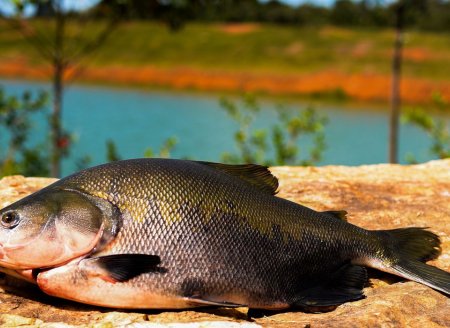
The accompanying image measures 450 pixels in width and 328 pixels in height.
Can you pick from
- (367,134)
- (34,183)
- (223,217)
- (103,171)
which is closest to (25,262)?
(103,171)

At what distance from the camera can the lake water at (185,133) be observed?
15.2 meters

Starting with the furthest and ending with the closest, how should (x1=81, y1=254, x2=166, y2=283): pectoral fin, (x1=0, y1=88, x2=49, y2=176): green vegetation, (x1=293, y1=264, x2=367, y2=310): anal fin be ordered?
(x1=0, y1=88, x2=49, y2=176): green vegetation, (x1=293, y1=264, x2=367, y2=310): anal fin, (x1=81, y1=254, x2=166, y2=283): pectoral fin

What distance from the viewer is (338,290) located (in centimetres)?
299

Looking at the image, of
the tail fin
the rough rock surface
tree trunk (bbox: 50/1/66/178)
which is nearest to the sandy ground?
tree trunk (bbox: 50/1/66/178)

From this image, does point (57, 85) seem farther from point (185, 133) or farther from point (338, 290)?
point (185, 133)

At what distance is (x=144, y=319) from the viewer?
263 centimetres

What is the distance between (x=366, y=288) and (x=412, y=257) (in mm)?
303

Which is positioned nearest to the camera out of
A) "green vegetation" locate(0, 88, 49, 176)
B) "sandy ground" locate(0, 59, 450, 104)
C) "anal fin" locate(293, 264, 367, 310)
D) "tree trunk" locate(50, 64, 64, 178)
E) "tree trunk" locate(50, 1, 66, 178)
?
"anal fin" locate(293, 264, 367, 310)

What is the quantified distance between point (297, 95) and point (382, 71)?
25.0 feet

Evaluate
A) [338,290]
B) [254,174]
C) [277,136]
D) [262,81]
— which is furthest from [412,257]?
[262,81]

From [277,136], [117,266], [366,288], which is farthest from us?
[277,136]

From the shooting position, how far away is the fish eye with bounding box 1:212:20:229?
260cm

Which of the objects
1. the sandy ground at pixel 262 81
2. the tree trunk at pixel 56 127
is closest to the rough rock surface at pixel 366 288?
the tree trunk at pixel 56 127

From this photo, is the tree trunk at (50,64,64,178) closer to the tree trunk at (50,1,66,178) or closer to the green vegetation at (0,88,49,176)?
the tree trunk at (50,1,66,178)
